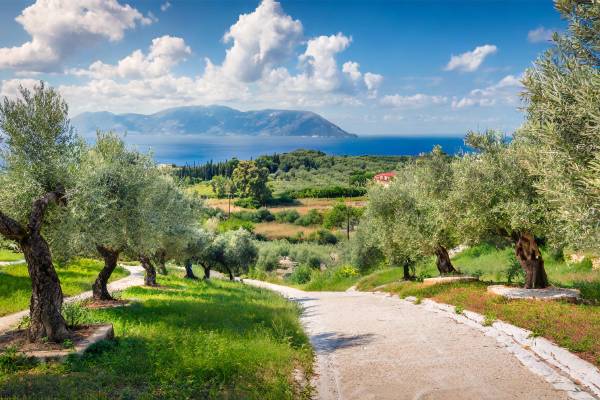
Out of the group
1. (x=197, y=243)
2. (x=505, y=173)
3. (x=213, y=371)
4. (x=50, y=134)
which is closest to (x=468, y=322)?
(x=505, y=173)

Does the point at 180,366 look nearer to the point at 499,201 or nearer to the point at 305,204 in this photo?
the point at 499,201

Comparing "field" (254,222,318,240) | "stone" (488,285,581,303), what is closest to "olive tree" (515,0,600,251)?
"stone" (488,285,581,303)

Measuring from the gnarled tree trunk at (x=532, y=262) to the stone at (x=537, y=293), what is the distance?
0.55 m

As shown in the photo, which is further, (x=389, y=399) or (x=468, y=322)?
(x=468, y=322)

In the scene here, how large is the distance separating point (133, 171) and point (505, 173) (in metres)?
15.7

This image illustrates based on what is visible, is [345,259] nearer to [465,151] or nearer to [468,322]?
[465,151]

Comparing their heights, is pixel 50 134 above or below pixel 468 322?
above

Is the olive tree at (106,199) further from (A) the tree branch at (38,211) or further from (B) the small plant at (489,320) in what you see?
(B) the small plant at (489,320)

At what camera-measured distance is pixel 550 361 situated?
11.1m

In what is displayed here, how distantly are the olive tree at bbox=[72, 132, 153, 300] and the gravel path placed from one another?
8.12 meters

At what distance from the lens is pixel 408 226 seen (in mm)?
30531

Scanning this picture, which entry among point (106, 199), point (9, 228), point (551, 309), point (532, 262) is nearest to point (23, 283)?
point (106, 199)

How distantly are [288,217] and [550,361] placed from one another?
113m

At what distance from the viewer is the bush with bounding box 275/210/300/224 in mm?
123250
